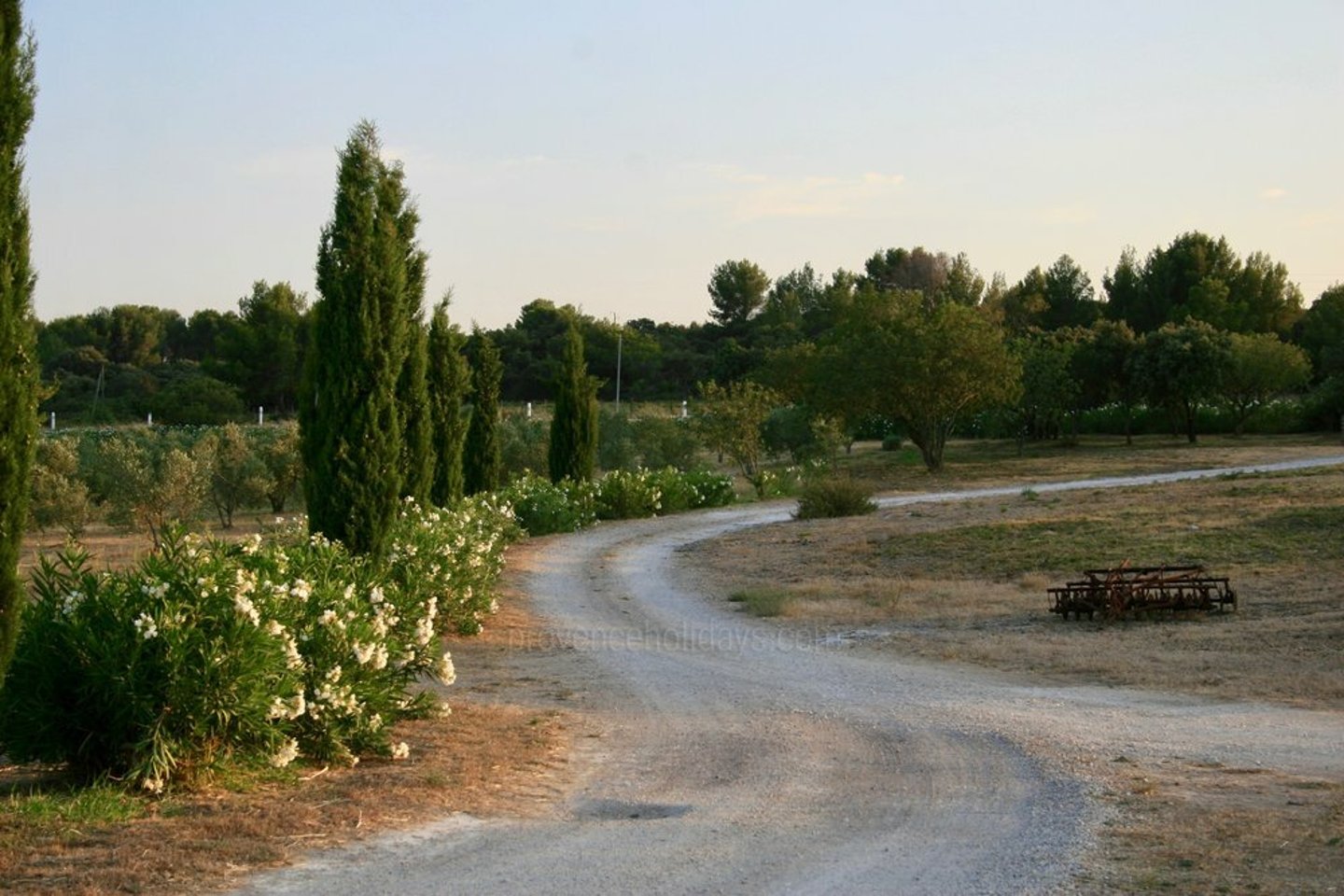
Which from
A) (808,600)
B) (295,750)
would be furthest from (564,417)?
(295,750)

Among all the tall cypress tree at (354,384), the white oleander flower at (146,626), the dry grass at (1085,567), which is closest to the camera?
the white oleander flower at (146,626)

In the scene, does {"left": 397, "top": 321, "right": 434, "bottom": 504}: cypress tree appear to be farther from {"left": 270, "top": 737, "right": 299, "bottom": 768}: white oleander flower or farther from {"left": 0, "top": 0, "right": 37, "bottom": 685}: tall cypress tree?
{"left": 0, "top": 0, "right": 37, "bottom": 685}: tall cypress tree

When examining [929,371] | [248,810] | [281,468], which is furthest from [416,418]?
[929,371]

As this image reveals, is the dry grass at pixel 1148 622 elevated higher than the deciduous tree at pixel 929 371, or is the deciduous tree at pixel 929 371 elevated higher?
the deciduous tree at pixel 929 371

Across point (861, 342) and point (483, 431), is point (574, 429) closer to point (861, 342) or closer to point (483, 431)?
point (483, 431)

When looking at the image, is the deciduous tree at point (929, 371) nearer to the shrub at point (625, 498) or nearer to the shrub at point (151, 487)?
the shrub at point (625, 498)

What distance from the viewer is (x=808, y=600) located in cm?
1738

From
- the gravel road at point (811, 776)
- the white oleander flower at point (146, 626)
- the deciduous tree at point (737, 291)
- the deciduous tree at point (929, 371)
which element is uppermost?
the deciduous tree at point (737, 291)

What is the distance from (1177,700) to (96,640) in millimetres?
7860

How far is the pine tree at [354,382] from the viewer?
509 inches

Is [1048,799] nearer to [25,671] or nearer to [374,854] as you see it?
[374,854]

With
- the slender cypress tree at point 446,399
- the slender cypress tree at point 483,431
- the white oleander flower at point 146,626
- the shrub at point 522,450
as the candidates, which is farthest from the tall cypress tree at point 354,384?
the shrub at point 522,450

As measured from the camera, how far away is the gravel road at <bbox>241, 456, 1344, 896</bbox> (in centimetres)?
612

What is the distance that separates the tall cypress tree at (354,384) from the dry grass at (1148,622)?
5.28 m
